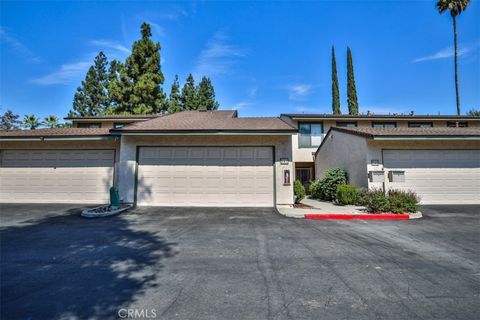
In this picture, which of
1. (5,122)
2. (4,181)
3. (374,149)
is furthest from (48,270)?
(5,122)

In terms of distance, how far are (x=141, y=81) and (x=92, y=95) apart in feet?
57.6

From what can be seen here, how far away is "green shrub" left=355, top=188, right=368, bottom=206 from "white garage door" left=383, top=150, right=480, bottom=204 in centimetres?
139

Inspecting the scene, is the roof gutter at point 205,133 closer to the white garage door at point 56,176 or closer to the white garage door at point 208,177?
the white garage door at point 208,177

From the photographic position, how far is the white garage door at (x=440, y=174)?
460 inches

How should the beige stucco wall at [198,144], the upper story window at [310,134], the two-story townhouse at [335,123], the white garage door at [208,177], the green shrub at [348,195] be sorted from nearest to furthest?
1. the beige stucco wall at [198,144]
2. the white garage door at [208,177]
3. the green shrub at [348,195]
4. the two-story townhouse at [335,123]
5. the upper story window at [310,134]

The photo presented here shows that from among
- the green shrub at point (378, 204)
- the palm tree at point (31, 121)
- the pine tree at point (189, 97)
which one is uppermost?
the pine tree at point (189, 97)

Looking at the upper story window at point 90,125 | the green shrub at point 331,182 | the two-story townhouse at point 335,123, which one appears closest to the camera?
the green shrub at point 331,182

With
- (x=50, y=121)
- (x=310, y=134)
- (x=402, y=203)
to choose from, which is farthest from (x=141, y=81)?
(x=402, y=203)

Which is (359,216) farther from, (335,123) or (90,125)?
(90,125)

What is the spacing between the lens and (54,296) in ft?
10.8

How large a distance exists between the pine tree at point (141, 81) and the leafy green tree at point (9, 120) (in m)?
28.4

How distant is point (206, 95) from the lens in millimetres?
40281

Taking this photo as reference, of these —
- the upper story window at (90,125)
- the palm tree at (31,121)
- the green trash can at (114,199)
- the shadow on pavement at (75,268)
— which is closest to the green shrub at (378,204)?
the shadow on pavement at (75,268)

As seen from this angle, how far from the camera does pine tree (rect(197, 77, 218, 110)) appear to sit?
38491mm
